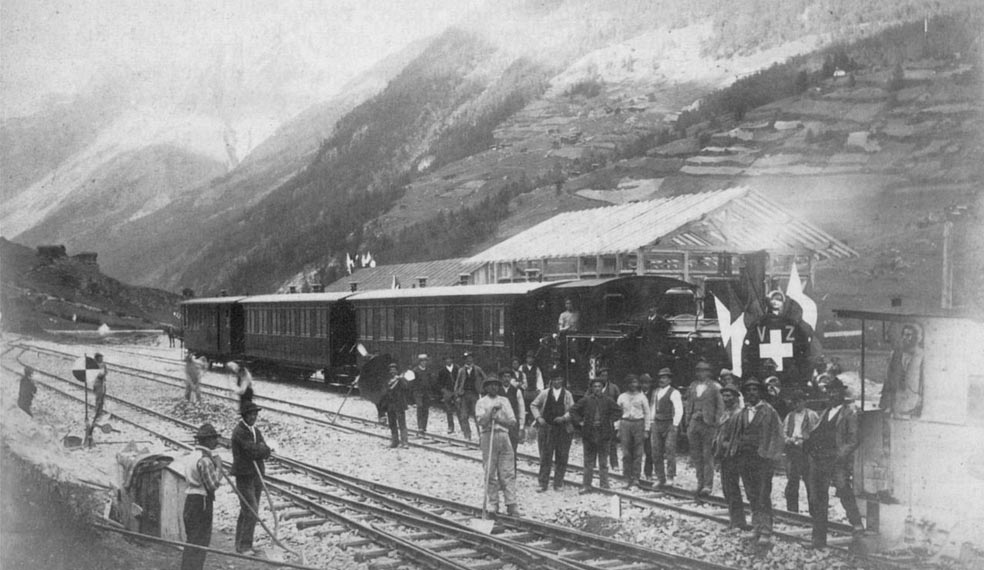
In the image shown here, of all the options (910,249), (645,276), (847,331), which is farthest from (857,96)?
(645,276)

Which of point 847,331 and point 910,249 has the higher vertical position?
point 910,249

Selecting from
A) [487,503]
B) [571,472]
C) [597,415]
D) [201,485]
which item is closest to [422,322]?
[571,472]

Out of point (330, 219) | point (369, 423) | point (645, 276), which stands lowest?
point (369, 423)

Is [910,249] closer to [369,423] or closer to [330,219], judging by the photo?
[369,423]

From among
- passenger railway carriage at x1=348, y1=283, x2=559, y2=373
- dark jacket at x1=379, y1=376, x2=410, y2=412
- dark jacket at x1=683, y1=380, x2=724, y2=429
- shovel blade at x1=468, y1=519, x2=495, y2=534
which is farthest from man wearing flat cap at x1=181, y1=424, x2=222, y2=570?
passenger railway carriage at x1=348, y1=283, x2=559, y2=373

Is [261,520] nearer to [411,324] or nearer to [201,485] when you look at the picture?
[201,485]

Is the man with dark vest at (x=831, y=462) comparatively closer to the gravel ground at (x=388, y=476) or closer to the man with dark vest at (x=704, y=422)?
the gravel ground at (x=388, y=476)

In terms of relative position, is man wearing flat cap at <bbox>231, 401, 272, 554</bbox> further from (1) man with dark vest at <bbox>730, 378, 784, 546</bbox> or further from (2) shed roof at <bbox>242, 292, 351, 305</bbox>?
(2) shed roof at <bbox>242, 292, 351, 305</bbox>
